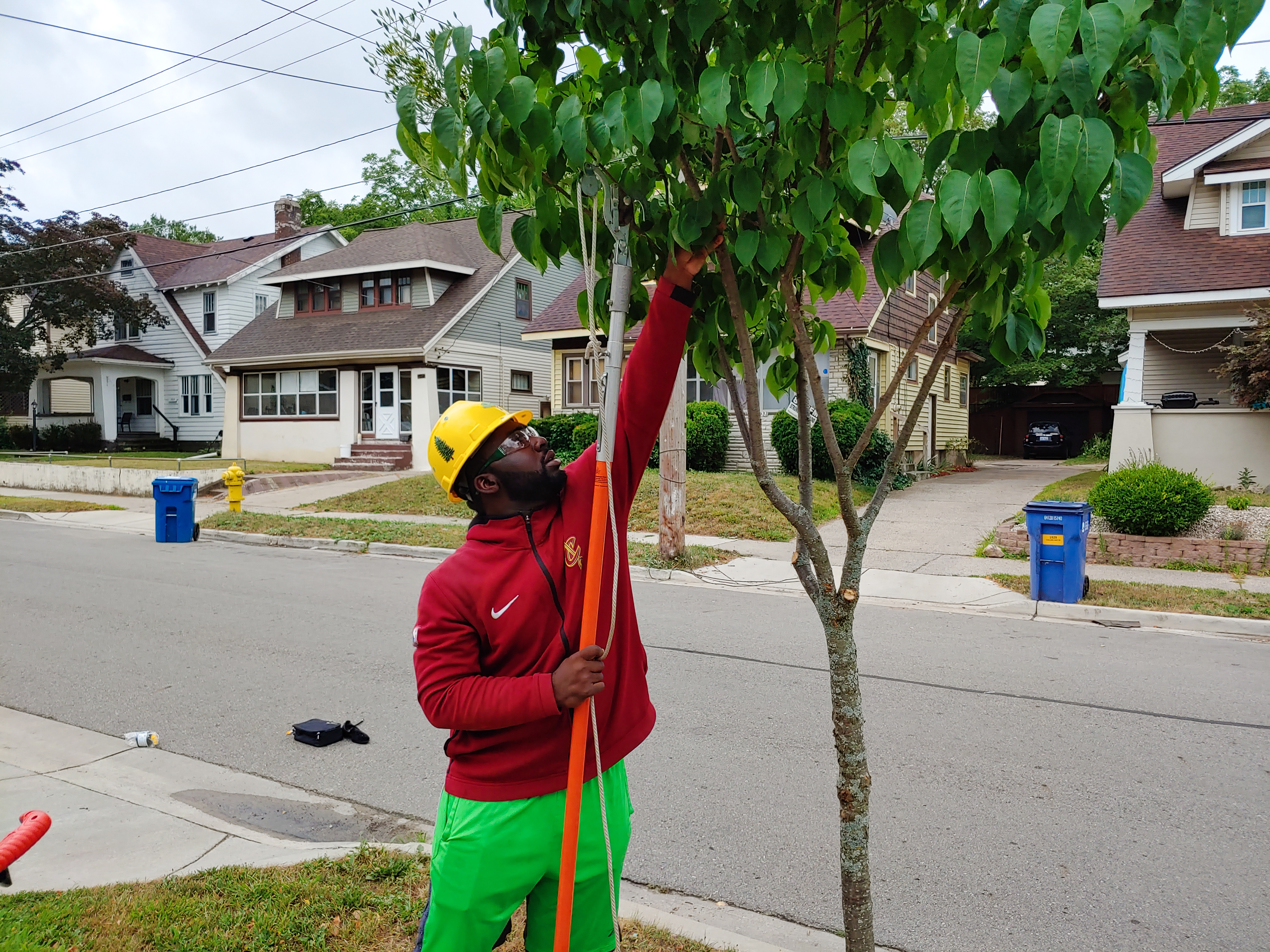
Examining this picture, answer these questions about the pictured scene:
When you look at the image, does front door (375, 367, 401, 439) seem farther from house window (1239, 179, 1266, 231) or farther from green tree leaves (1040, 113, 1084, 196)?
green tree leaves (1040, 113, 1084, 196)

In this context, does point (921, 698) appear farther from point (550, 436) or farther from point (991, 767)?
point (550, 436)

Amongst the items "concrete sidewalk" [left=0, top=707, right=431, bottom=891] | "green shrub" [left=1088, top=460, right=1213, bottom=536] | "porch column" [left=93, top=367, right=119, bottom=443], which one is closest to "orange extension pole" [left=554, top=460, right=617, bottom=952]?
"concrete sidewalk" [left=0, top=707, right=431, bottom=891]

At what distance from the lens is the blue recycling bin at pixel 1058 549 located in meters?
9.74

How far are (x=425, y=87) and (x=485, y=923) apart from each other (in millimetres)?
2117

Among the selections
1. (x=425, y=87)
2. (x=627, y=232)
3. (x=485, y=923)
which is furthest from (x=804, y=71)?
(x=485, y=923)

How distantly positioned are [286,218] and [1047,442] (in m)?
30.3

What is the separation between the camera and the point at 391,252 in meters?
28.6

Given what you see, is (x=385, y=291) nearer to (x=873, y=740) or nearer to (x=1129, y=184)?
(x=873, y=740)

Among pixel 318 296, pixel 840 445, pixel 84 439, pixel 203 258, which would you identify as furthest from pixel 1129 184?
pixel 84 439

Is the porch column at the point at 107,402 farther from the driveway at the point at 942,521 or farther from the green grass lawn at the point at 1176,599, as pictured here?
the green grass lawn at the point at 1176,599

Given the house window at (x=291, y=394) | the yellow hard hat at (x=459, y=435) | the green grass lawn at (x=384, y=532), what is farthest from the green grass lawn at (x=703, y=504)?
the yellow hard hat at (x=459, y=435)

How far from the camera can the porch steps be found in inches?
1036

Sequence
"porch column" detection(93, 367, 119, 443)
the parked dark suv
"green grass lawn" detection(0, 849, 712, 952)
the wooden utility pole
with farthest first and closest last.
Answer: the parked dark suv, "porch column" detection(93, 367, 119, 443), the wooden utility pole, "green grass lawn" detection(0, 849, 712, 952)

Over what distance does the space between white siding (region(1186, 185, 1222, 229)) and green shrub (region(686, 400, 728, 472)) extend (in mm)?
10246
